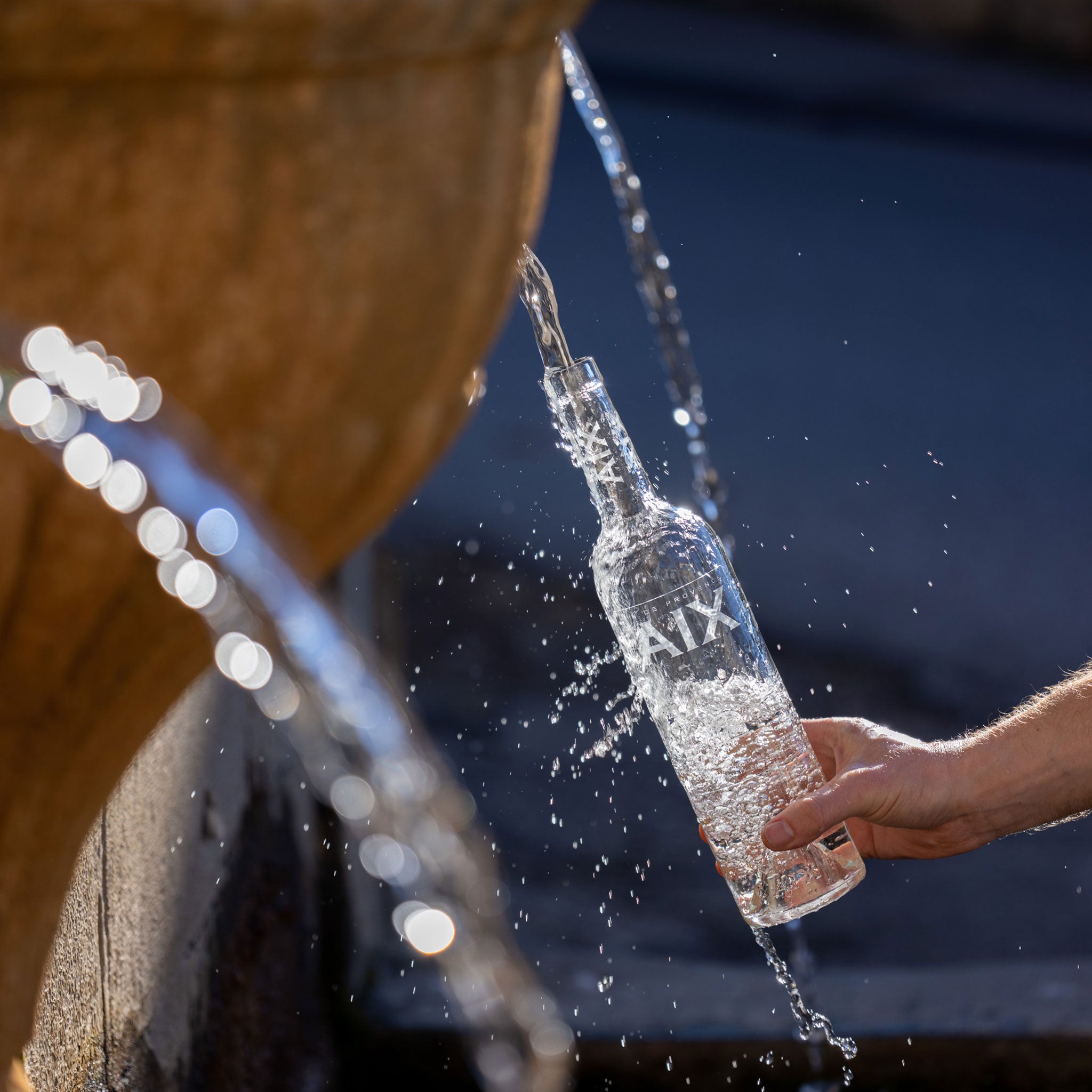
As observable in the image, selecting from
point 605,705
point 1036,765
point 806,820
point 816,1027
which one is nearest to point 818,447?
point 605,705

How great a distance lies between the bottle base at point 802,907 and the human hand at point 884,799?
4 cm

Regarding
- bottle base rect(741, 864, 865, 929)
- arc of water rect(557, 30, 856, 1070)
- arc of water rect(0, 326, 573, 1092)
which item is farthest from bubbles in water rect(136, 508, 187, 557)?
bottle base rect(741, 864, 865, 929)

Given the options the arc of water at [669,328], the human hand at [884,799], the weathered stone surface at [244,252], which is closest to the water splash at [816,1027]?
the arc of water at [669,328]

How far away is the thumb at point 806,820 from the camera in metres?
0.81

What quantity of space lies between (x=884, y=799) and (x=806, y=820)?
14 centimetres

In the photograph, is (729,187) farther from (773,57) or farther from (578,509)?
(578,509)

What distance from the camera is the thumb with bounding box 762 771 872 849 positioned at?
2.65 feet

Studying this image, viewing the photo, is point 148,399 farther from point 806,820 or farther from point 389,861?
point 806,820

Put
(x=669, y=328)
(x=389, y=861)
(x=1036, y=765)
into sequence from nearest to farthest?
(x=389, y=861)
(x=1036, y=765)
(x=669, y=328)

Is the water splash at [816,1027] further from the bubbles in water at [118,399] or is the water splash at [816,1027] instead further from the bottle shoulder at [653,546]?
the bubbles in water at [118,399]

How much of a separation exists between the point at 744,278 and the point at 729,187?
411 millimetres

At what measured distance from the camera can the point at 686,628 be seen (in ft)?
2.98

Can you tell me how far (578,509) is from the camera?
8.59 ft

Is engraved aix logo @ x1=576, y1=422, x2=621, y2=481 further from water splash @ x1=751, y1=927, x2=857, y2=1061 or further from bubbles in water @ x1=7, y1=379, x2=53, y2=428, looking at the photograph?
water splash @ x1=751, y1=927, x2=857, y2=1061
